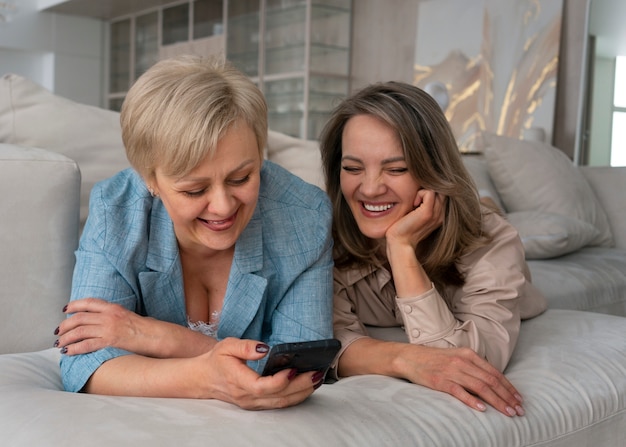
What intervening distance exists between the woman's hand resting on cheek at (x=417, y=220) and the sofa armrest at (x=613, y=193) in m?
2.38

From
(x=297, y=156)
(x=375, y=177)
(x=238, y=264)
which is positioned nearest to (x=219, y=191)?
(x=238, y=264)

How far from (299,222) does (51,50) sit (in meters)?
8.05

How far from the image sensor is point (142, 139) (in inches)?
49.6

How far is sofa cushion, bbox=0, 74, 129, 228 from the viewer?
6.13ft

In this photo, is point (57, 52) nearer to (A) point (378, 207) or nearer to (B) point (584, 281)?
(B) point (584, 281)

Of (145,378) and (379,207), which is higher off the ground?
(379,207)

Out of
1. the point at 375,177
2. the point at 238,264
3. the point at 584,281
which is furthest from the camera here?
the point at 584,281

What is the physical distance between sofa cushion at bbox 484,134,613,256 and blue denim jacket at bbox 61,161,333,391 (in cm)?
209

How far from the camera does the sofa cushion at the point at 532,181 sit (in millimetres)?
3410

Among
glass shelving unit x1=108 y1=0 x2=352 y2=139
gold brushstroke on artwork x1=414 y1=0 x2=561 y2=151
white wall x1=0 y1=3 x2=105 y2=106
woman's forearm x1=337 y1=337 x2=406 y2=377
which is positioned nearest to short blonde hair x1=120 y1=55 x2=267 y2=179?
woman's forearm x1=337 y1=337 x2=406 y2=377

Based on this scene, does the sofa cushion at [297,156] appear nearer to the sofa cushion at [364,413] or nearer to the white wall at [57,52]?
the sofa cushion at [364,413]

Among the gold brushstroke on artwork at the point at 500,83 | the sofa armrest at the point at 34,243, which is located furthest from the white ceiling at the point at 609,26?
the sofa armrest at the point at 34,243

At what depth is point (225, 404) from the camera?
114cm

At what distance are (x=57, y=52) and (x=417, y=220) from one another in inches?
319
